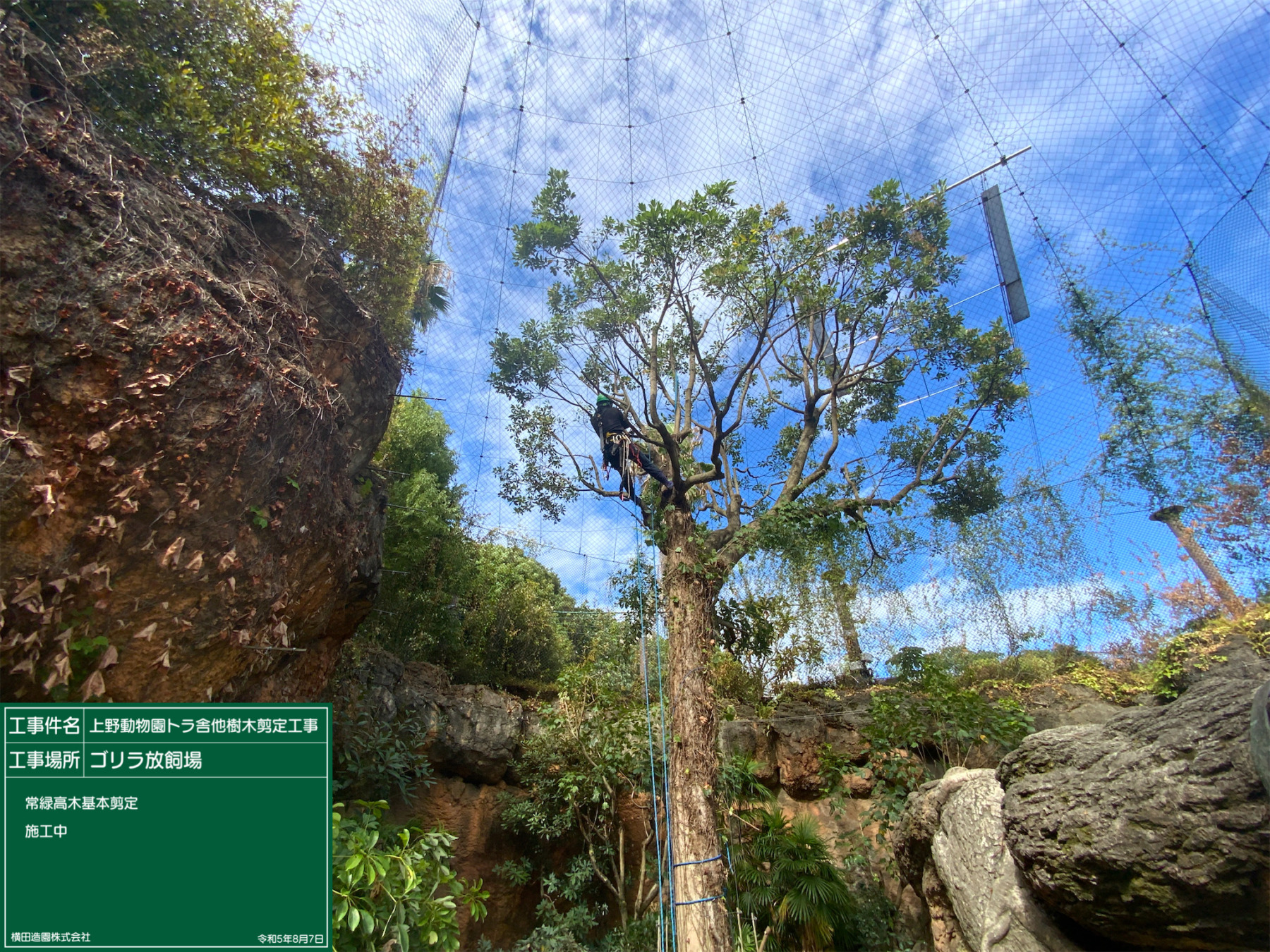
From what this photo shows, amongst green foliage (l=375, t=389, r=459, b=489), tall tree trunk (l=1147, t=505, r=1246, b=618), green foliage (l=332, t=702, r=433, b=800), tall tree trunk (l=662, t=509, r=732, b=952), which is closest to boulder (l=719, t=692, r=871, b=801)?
tall tree trunk (l=662, t=509, r=732, b=952)

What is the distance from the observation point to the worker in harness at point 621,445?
5617 millimetres

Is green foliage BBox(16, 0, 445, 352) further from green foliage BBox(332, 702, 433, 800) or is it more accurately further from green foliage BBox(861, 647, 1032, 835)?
green foliage BBox(861, 647, 1032, 835)

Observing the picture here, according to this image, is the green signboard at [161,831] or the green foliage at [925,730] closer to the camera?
the green signboard at [161,831]

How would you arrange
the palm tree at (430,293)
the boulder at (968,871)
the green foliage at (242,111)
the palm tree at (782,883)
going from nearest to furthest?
1. the boulder at (968,871)
2. the green foliage at (242,111)
3. the palm tree at (782,883)
4. the palm tree at (430,293)

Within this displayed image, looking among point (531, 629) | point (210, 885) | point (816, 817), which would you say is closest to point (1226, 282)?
point (816, 817)

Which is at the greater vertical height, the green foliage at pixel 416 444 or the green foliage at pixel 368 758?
the green foliage at pixel 416 444

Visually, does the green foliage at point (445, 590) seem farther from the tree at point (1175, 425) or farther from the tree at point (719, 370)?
the tree at point (1175, 425)

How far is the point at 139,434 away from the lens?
2.74 m

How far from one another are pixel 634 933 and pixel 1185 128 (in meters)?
8.08

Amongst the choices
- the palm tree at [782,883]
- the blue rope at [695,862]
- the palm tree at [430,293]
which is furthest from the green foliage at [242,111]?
A: the palm tree at [782,883]

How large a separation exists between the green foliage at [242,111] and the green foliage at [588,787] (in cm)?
405

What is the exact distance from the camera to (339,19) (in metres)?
4.37

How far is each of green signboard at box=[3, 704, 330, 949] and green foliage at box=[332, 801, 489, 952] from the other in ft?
2.78

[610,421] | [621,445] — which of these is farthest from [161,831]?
[610,421]
